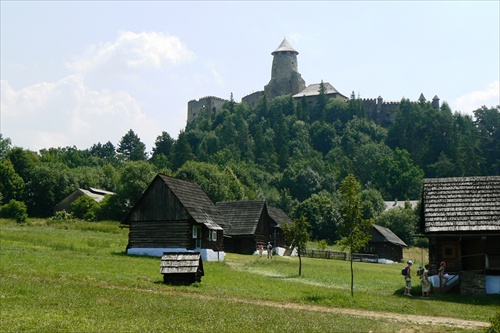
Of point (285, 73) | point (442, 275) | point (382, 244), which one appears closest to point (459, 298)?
point (442, 275)

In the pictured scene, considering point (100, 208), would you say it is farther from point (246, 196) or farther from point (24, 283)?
point (24, 283)

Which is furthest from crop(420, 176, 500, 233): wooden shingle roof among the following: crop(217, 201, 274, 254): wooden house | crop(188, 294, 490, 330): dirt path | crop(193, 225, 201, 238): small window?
crop(217, 201, 274, 254): wooden house

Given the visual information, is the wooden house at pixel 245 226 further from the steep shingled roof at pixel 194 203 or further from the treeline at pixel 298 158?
the treeline at pixel 298 158

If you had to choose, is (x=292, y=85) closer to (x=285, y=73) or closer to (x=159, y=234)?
(x=285, y=73)

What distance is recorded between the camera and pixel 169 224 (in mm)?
48469

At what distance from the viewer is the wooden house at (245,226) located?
2404 inches

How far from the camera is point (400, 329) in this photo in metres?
19.7

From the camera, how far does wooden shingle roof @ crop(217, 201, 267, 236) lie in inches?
Result: 2405

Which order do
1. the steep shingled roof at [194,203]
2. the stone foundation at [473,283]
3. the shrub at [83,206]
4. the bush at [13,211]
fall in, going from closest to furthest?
the stone foundation at [473,283] < the steep shingled roof at [194,203] < the bush at [13,211] < the shrub at [83,206]

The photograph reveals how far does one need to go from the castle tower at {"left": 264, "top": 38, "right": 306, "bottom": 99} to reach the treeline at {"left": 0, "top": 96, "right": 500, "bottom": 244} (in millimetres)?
8135

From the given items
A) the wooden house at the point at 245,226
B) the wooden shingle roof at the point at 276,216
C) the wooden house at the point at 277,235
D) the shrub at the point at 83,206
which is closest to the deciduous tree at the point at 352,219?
the wooden house at the point at 245,226

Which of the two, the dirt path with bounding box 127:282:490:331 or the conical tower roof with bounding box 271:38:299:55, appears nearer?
the dirt path with bounding box 127:282:490:331

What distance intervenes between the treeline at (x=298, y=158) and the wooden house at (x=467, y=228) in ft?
194

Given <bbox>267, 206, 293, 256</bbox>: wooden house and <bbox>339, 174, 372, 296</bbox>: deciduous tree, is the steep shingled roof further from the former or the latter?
<bbox>339, 174, 372, 296</bbox>: deciduous tree
